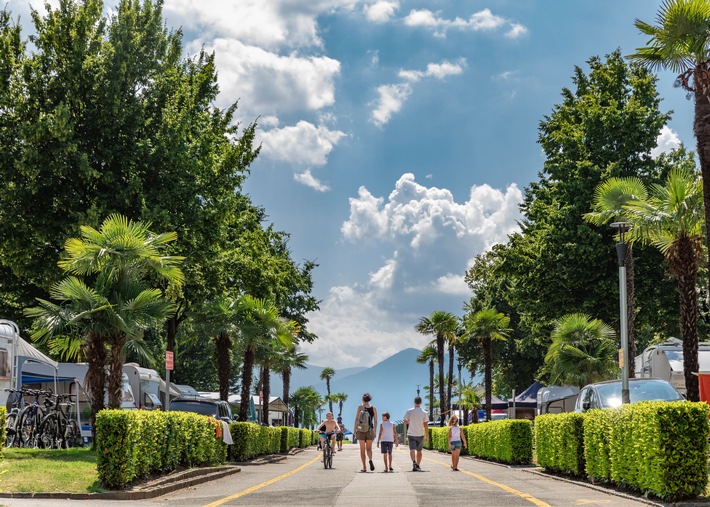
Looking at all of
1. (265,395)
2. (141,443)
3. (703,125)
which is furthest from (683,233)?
(265,395)

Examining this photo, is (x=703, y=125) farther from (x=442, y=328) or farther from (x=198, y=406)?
(x=442, y=328)

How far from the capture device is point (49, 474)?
14.5m

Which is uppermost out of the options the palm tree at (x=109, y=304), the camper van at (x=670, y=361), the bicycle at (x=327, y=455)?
the palm tree at (x=109, y=304)

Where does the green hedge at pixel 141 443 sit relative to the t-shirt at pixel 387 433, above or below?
above

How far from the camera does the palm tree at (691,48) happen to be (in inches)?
699

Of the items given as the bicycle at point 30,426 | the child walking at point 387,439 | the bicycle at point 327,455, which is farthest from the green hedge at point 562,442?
the bicycle at point 30,426

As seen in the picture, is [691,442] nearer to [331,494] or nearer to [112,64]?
[331,494]

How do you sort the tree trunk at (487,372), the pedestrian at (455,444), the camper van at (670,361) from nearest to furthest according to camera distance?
the pedestrian at (455,444), the camper van at (670,361), the tree trunk at (487,372)

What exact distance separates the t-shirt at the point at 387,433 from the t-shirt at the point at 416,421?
45 centimetres

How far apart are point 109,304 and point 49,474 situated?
19.1 feet

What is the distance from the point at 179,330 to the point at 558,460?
119ft

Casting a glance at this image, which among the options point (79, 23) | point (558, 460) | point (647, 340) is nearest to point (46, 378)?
point (79, 23)

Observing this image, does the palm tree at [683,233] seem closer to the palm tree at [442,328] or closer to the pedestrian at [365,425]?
the pedestrian at [365,425]

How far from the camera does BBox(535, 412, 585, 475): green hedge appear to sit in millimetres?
17188
